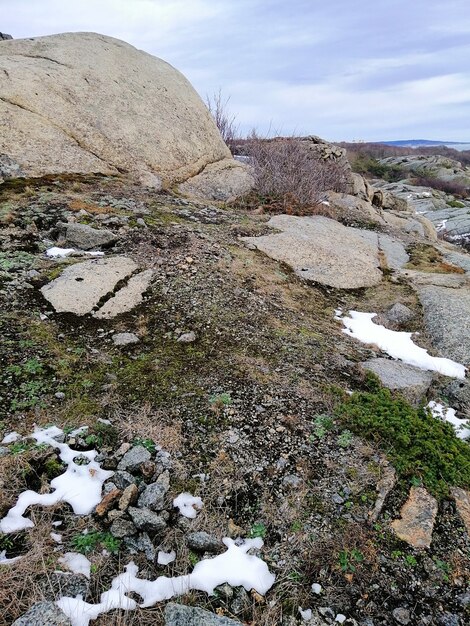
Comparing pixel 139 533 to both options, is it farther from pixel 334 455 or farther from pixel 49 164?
pixel 49 164

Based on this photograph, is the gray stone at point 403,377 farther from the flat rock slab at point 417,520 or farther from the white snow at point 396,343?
the flat rock slab at point 417,520

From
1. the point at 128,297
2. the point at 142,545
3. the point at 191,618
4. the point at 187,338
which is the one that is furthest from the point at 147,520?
the point at 128,297

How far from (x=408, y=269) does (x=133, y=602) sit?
779 cm

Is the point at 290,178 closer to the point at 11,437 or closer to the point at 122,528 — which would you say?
the point at 11,437

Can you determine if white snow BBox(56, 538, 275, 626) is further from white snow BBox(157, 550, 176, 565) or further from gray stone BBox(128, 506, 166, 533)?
gray stone BBox(128, 506, 166, 533)

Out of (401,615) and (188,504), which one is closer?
(401,615)

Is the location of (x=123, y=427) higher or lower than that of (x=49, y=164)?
lower

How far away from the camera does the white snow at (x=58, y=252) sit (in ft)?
19.7

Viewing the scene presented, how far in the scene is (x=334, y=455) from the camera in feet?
11.7

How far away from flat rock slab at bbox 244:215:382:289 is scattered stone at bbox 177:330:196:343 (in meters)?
2.83

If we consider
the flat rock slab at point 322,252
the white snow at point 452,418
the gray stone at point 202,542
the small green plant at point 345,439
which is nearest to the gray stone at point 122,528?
the gray stone at point 202,542

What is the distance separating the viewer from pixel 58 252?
6.11 m

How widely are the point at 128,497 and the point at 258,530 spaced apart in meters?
0.93

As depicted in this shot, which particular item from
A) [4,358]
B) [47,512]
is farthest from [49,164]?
[47,512]
